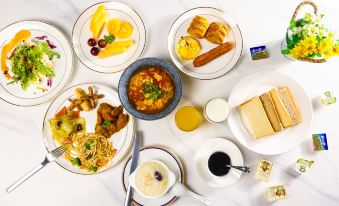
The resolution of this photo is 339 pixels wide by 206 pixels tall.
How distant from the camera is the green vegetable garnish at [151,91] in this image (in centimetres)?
200

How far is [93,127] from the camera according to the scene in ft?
6.96

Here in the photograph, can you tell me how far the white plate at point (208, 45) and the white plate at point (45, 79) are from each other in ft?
1.95

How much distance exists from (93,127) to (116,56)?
16.5 inches

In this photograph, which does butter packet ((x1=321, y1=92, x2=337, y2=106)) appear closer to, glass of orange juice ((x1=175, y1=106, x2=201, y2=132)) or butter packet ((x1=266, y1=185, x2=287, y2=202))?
butter packet ((x1=266, y1=185, x2=287, y2=202))

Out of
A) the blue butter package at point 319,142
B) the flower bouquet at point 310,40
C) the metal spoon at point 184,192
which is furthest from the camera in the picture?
the blue butter package at point 319,142

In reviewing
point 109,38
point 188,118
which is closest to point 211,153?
point 188,118

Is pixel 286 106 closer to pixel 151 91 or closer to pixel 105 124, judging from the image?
pixel 151 91

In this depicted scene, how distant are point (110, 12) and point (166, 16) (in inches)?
12.5

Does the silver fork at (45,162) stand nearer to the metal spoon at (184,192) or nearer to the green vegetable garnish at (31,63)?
the green vegetable garnish at (31,63)

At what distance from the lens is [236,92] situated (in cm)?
203

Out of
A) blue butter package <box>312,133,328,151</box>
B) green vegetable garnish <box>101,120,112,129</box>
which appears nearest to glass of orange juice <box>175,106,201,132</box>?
green vegetable garnish <box>101,120,112,129</box>

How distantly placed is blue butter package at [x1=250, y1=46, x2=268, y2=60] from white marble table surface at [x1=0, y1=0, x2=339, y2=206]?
0.10 ft

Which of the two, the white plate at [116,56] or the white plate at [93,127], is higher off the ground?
the white plate at [116,56]

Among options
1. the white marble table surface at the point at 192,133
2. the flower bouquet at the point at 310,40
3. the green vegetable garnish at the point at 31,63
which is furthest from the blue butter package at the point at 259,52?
the green vegetable garnish at the point at 31,63
